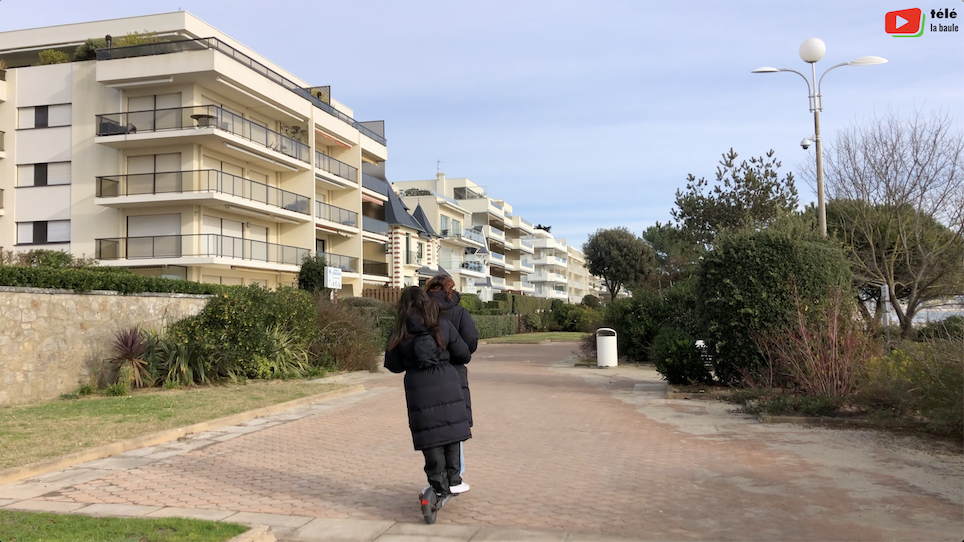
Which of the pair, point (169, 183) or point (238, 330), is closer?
point (238, 330)

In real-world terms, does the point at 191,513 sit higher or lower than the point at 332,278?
lower

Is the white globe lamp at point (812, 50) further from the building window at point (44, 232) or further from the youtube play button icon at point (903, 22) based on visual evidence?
the building window at point (44, 232)

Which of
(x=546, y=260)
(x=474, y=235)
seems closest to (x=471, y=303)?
(x=474, y=235)

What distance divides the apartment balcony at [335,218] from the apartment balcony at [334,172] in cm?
140

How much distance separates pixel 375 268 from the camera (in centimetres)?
4738

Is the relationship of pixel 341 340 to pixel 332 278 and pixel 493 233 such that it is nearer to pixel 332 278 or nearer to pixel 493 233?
pixel 332 278

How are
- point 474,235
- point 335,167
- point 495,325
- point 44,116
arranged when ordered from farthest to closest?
point 474,235, point 495,325, point 335,167, point 44,116

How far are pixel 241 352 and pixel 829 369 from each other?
11.8m

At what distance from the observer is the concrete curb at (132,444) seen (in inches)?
282

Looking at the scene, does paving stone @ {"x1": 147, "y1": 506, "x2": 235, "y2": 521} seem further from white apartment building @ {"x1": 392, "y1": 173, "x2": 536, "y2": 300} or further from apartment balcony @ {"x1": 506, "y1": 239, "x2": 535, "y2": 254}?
apartment balcony @ {"x1": 506, "y1": 239, "x2": 535, "y2": 254}

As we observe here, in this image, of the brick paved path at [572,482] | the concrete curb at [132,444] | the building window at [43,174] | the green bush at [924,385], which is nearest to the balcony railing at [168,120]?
the building window at [43,174]

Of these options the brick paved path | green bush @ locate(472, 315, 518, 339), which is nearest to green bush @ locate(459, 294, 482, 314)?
green bush @ locate(472, 315, 518, 339)

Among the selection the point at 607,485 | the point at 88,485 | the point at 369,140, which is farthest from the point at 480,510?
the point at 369,140

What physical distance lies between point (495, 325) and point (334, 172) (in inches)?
609
